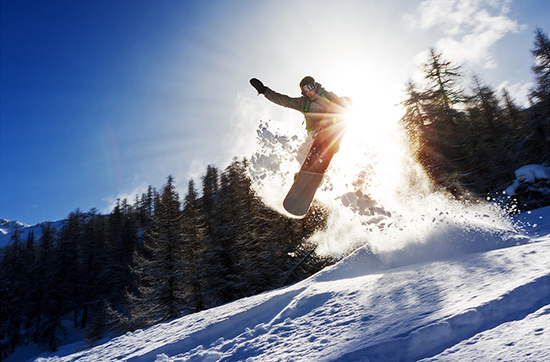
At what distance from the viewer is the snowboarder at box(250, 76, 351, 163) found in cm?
906

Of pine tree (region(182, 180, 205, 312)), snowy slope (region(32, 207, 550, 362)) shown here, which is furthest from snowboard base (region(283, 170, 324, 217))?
pine tree (region(182, 180, 205, 312))

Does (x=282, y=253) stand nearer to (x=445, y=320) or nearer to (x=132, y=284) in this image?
(x=445, y=320)

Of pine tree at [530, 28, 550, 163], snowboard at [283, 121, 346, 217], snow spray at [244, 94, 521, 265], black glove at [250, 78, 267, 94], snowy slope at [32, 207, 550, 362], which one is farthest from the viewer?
pine tree at [530, 28, 550, 163]

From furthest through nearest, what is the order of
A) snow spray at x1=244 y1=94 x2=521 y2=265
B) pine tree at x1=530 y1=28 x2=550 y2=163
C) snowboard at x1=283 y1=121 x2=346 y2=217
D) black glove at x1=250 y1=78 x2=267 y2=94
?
pine tree at x1=530 y1=28 x2=550 y2=163
snowboard at x1=283 y1=121 x2=346 y2=217
black glove at x1=250 y1=78 x2=267 y2=94
snow spray at x1=244 y1=94 x2=521 y2=265

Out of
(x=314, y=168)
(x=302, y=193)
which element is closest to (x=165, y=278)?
(x=302, y=193)

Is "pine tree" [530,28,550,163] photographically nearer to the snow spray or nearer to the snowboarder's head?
the snow spray

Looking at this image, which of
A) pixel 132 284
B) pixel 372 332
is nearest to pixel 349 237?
pixel 372 332

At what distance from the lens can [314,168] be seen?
9.87m

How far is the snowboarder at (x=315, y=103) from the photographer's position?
29.7 feet

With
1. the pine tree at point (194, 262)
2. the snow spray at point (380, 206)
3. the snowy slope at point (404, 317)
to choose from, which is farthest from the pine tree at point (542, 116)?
the pine tree at point (194, 262)

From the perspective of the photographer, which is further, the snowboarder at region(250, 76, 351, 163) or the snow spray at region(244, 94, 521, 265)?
the snowboarder at region(250, 76, 351, 163)

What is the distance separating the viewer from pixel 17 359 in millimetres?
35594

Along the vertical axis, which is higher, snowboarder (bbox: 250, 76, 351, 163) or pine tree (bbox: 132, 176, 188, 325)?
snowboarder (bbox: 250, 76, 351, 163)

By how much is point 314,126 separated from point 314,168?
4.79 feet
